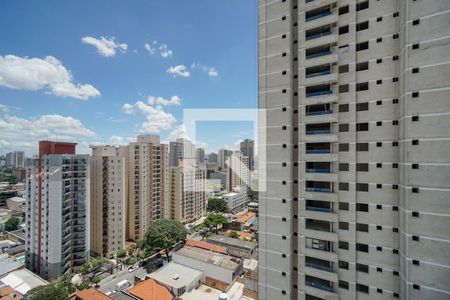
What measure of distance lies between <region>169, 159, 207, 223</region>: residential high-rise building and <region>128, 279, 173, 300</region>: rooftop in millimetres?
19451

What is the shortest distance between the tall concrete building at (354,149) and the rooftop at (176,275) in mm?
9486

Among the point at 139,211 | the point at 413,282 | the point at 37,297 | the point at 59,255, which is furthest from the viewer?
the point at 139,211

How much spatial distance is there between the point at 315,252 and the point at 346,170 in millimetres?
4392

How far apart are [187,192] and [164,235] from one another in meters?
14.8

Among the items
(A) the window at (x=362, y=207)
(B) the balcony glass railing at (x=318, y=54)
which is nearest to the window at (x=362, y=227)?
(A) the window at (x=362, y=207)

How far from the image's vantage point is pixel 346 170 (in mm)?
A: 9758

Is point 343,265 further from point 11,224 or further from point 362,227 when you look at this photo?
point 11,224

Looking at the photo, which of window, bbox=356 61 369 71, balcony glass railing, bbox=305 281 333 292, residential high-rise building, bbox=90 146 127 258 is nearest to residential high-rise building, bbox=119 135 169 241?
residential high-rise building, bbox=90 146 127 258

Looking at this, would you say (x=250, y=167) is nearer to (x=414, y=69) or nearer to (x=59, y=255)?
(x=59, y=255)

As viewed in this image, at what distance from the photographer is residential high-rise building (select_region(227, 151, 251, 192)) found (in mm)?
50700

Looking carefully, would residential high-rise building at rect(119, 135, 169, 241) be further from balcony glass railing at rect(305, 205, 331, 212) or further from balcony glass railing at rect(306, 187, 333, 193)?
balcony glass railing at rect(306, 187, 333, 193)

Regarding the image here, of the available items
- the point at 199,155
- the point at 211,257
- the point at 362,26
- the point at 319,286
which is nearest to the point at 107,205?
the point at 211,257

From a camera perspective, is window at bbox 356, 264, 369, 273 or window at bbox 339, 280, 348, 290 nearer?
window at bbox 356, 264, 369, 273

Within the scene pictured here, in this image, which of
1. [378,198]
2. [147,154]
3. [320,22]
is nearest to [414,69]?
[320,22]
